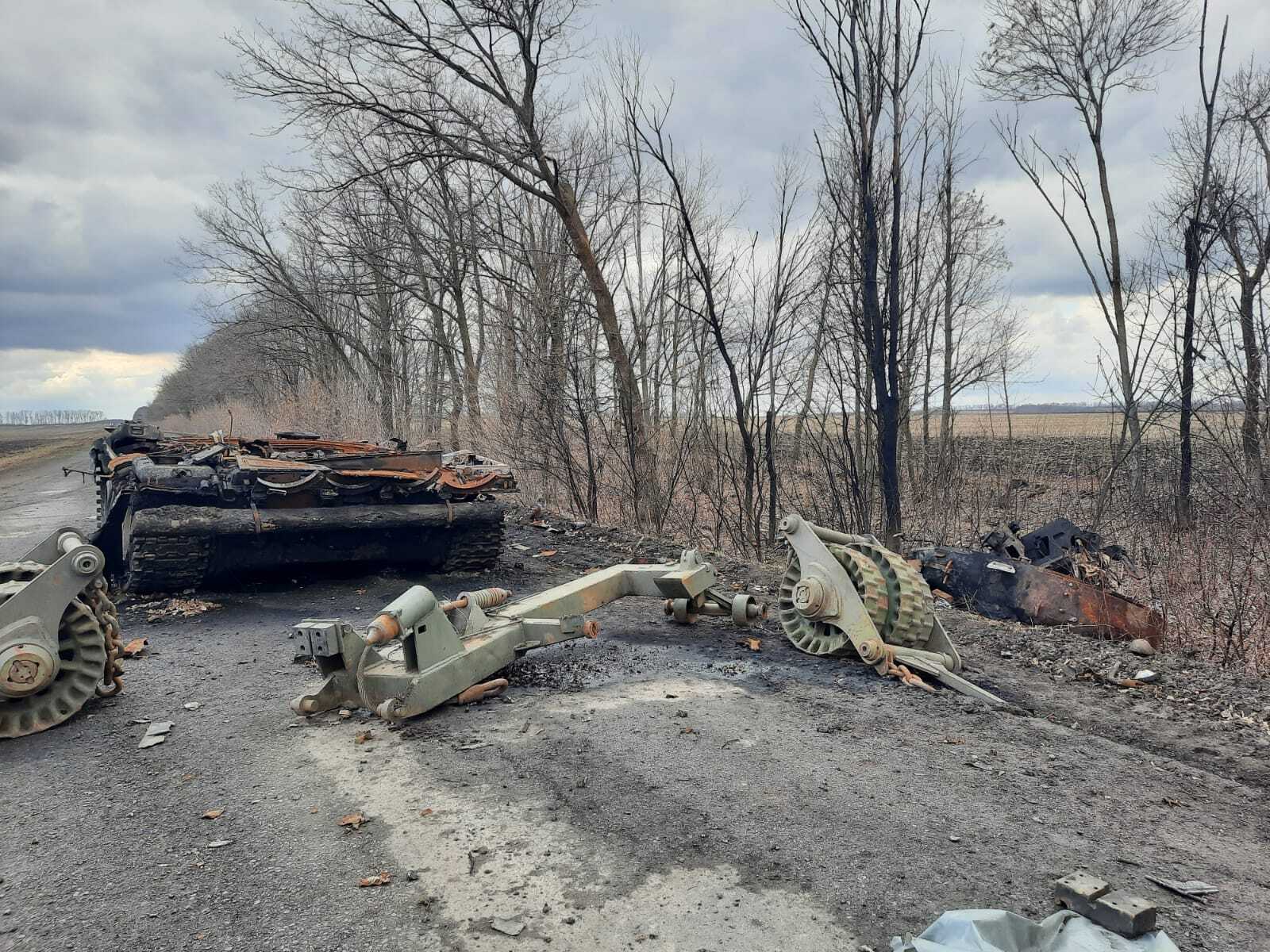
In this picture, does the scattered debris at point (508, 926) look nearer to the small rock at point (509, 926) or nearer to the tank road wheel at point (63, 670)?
the small rock at point (509, 926)

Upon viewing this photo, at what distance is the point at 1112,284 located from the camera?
1273 centimetres

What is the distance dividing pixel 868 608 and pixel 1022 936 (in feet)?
8.42

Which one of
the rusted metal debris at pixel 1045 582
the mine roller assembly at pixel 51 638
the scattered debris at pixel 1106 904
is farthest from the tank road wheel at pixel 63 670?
the rusted metal debris at pixel 1045 582

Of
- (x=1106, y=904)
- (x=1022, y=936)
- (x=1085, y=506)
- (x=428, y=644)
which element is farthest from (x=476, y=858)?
(x=1085, y=506)

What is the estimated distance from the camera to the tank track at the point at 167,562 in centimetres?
684

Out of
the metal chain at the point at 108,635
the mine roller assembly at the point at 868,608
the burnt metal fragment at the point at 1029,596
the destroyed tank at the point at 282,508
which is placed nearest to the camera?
the metal chain at the point at 108,635

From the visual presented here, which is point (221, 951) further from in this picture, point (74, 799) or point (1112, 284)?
point (1112, 284)

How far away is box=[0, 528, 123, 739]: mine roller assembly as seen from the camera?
13.2ft

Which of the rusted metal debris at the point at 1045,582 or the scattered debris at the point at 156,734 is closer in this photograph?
the scattered debris at the point at 156,734

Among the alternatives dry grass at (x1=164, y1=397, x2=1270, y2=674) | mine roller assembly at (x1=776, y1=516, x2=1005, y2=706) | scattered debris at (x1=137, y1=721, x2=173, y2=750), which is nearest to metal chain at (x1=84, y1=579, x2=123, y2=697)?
scattered debris at (x1=137, y1=721, x2=173, y2=750)

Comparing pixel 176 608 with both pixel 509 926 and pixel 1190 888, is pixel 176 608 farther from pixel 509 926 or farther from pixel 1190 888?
pixel 1190 888

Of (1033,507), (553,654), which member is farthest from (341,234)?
(553,654)

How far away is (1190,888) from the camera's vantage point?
8.73 ft

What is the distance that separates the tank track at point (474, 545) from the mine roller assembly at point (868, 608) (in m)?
4.05
